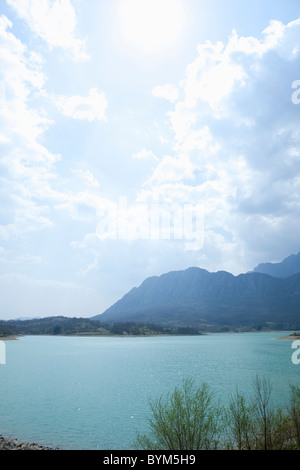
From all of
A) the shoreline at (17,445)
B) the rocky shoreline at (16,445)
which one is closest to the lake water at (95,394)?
the shoreline at (17,445)

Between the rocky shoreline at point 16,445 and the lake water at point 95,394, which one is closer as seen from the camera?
the rocky shoreline at point 16,445

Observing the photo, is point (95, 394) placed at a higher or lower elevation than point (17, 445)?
lower

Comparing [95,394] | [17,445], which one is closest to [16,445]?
[17,445]

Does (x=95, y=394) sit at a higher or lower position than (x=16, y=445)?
lower

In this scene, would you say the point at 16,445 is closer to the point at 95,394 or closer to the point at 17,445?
the point at 17,445

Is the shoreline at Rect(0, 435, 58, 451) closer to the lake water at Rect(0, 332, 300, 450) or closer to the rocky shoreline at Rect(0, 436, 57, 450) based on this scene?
the rocky shoreline at Rect(0, 436, 57, 450)

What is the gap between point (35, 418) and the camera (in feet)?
123

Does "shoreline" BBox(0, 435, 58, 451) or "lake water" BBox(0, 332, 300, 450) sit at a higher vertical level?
"shoreline" BBox(0, 435, 58, 451)

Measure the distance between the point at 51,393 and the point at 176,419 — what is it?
136 feet

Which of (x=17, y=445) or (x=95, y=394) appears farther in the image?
(x=95, y=394)

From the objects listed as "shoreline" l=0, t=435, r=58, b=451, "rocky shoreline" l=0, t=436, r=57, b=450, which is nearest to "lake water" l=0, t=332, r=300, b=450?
"shoreline" l=0, t=435, r=58, b=451

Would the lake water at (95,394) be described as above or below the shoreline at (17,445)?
below

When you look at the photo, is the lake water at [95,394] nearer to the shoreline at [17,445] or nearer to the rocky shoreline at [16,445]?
the shoreline at [17,445]
